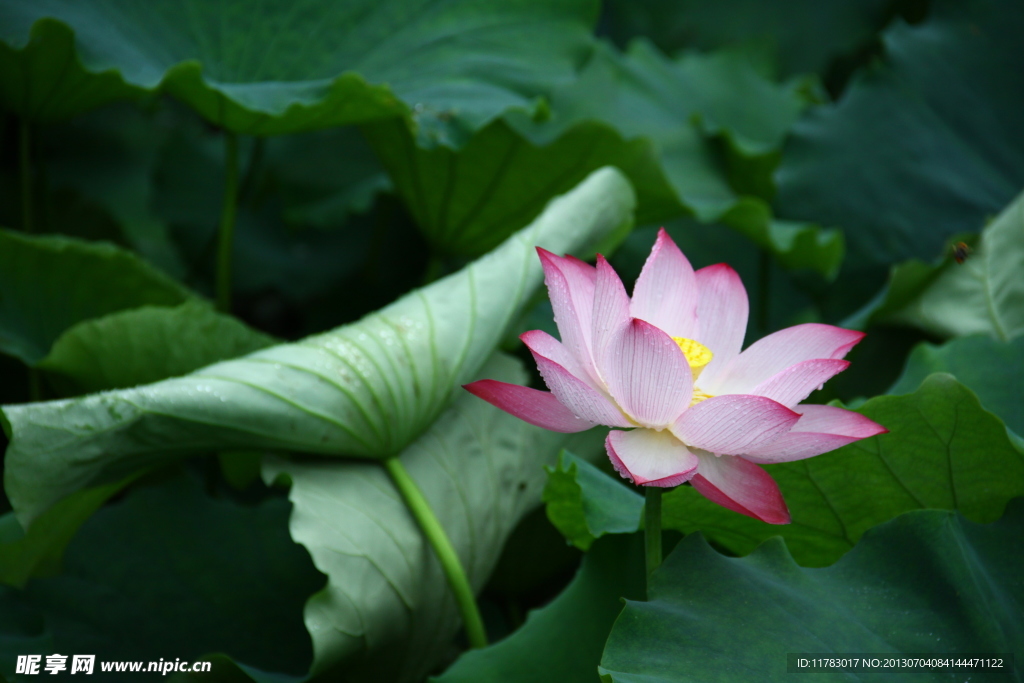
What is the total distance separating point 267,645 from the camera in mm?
855

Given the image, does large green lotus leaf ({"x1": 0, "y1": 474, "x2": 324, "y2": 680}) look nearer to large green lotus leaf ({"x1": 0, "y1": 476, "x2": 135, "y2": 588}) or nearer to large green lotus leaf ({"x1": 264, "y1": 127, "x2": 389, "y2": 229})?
large green lotus leaf ({"x1": 0, "y1": 476, "x2": 135, "y2": 588})

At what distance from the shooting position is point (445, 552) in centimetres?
77

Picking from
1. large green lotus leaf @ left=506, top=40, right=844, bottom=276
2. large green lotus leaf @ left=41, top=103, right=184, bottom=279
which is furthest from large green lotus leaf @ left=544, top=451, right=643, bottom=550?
large green lotus leaf @ left=41, top=103, right=184, bottom=279

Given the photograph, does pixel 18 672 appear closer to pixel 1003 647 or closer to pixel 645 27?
pixel 1003 647

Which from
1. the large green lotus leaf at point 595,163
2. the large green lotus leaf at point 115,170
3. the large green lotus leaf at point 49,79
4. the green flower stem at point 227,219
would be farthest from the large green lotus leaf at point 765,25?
the large green lotus leaf at point 49,79

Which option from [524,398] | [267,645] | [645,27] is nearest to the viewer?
[524,398]

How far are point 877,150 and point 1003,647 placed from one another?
103cm

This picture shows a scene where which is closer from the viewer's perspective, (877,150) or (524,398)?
(524,398)

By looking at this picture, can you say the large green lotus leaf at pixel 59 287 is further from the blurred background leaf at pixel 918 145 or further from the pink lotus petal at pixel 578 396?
the blurred background leaf at pixel 918 145

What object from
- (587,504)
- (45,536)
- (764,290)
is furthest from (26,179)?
(764,290)

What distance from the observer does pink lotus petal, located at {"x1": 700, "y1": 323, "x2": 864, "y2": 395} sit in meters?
0.55

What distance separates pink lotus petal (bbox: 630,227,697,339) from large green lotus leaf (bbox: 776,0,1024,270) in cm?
90

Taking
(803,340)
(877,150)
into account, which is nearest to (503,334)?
(803,340)

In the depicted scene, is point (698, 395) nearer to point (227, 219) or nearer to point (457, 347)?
point (457, 347)
